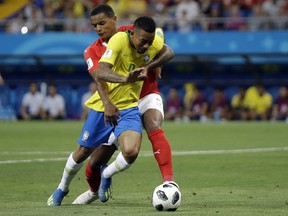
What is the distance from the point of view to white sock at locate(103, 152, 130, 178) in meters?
9.73

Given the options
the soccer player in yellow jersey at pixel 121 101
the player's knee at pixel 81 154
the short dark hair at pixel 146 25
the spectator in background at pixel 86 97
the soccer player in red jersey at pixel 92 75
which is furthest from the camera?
the spectator in background at pixel 86 97

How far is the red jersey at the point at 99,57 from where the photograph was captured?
1038 centimetres

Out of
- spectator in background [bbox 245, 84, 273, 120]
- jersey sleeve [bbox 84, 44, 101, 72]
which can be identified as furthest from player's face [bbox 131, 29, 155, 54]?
spectator in background [bbox 245, 84, 273, 120]

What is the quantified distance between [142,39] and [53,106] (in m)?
24.4

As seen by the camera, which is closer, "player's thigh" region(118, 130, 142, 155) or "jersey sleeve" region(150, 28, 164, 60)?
"player's thigh" region(118, 130, 142, 155)

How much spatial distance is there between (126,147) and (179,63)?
24.9 metres

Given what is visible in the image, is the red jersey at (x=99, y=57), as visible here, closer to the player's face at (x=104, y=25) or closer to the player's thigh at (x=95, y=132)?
the player's face at (x=104, y=25)

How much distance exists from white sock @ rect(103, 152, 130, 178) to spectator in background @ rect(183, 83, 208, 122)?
2213 cm

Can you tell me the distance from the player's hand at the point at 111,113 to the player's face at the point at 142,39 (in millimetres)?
694

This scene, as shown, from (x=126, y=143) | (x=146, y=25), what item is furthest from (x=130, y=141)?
(x=146, y=25)

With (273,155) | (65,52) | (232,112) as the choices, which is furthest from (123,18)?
(273,155)

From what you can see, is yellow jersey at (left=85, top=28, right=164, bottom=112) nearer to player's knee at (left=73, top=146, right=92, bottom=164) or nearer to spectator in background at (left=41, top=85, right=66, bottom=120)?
player's knee at (left=73, top=146, right=92, bottom=164)

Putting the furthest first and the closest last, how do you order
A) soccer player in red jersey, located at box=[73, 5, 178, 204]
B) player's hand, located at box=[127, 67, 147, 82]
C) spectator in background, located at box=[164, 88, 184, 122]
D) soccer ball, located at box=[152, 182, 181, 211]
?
spectator in background, located at box=[164, 88, 184, 122]
soccer player in red jersey, located at box=[73, 5, 178, 204]
player's hand, located at box=[127, 67, 147, 82]
soccer ball, located at box=[152, 182, 181, 211]

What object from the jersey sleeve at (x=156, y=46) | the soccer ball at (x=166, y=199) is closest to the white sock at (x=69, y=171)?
the soccer ball at (x=166, y=199)
